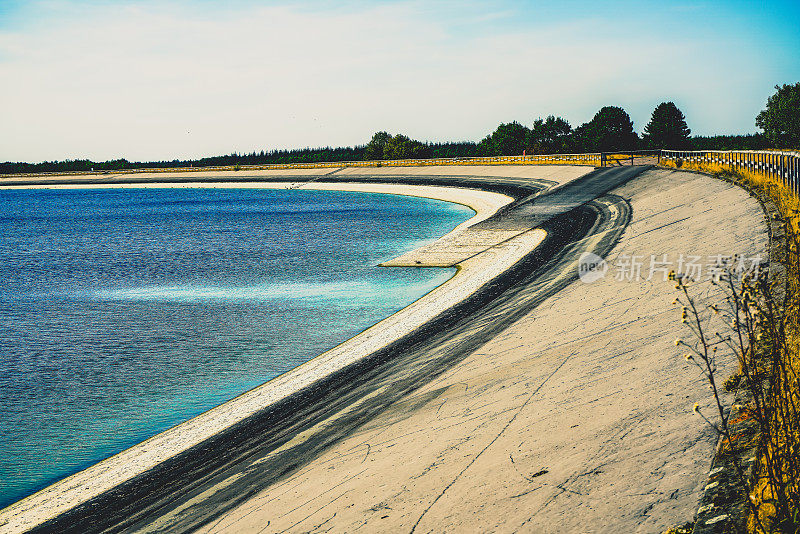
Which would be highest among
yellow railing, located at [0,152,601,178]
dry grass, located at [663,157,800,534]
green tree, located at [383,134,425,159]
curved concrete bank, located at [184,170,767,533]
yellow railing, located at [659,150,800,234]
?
green tree, located at [383,134,425,159]

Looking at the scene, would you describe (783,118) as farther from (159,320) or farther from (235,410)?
A: (235,410)

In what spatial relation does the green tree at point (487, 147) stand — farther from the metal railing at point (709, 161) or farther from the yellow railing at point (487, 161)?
the metal railing at point (709, 161)

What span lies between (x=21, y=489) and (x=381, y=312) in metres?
13.5

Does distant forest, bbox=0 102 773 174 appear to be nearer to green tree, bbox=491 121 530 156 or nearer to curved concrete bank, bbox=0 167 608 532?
green tree, bbox=491 121 530 156

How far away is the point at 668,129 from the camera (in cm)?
12138

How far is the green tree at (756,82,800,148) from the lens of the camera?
106375mm

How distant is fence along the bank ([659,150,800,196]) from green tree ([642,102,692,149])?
75071 mm

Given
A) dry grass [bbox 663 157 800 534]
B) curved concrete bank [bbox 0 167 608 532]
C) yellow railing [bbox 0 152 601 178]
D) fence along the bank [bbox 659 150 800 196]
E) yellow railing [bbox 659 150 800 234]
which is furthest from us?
yellow railing [bbox 0 152 601 178]

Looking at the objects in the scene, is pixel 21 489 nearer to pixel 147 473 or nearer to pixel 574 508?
pixel 147 473

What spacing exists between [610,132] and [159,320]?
11816 cm

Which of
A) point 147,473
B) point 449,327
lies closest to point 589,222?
point 449,327

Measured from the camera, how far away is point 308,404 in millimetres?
14438

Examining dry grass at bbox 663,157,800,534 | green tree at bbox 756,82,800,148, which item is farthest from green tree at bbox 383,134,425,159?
dry grass at bbox 663,157,800,534

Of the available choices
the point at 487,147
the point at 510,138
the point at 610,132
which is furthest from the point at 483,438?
the point at 487,147
